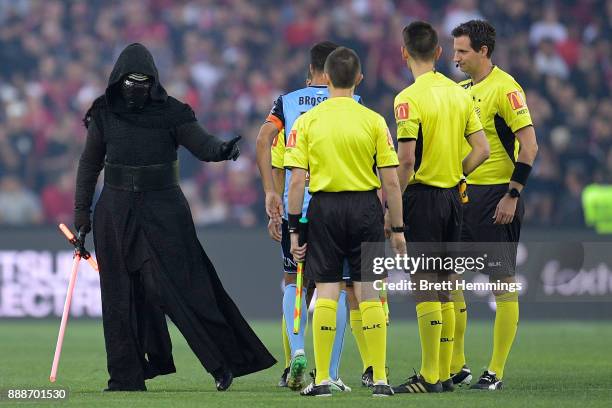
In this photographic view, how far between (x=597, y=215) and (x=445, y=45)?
170 inches

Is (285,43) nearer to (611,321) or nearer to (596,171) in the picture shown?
(596,171)

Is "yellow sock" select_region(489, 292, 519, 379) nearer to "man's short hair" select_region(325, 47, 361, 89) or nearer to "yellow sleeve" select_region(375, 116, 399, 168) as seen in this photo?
"yellow sleeve" select_region(375, 116, 399, 168)

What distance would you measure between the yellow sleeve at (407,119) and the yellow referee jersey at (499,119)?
83 cm

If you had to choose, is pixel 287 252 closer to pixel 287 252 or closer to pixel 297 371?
pixel 287 252

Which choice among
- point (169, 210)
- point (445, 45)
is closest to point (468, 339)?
point (169, 210)

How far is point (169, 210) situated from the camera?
10.2 m

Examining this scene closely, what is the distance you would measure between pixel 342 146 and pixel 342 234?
553 millimetres

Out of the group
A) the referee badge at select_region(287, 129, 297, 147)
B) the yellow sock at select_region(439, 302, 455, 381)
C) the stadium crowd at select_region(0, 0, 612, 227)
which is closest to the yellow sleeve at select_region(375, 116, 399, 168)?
the referee badge at select_region(287, 129, 297, 147)

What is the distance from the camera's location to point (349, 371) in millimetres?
12125

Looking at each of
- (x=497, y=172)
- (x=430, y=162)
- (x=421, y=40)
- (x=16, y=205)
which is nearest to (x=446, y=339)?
(x=430, y=162)

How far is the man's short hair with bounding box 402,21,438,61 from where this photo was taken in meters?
9.66

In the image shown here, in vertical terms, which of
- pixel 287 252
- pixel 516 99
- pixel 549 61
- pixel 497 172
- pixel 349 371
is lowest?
pixel 349 371

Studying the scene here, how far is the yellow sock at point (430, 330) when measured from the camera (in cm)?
961

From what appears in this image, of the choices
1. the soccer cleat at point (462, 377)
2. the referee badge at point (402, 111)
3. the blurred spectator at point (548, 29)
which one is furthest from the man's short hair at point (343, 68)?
the blurred spectator at point (548, 29)
